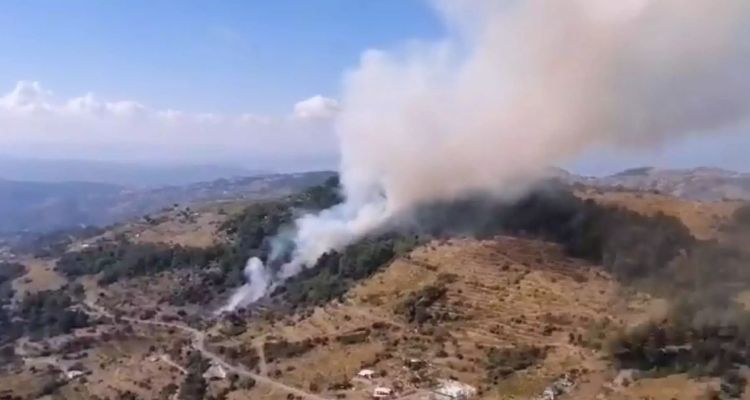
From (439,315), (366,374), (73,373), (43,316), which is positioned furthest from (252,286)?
(366,374)

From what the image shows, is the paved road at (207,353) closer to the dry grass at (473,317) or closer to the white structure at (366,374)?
the dry grass at (473,317)

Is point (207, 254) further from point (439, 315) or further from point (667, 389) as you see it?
point (667, 389)

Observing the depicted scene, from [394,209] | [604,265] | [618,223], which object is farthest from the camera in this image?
[394,209]

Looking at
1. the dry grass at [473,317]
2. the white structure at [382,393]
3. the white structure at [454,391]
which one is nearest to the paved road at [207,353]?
the dry grass at [473,317]

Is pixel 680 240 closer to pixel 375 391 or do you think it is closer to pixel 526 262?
pixel 526 262

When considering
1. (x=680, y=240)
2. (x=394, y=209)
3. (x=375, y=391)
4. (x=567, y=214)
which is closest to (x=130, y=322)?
(x=394, y=209)

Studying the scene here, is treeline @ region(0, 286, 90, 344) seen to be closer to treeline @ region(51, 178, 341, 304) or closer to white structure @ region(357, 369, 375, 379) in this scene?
treeline @ region(51, 178, 341, 304)
